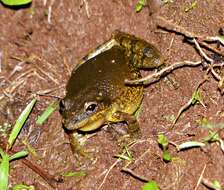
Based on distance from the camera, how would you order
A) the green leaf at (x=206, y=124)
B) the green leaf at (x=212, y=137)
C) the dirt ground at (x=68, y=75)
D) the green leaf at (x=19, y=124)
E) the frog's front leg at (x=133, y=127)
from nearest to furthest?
1. the green leaf at (x=212, y=137)
2. the green leaf at (x=206, y=124)
3. the dirt ground at (x=68, y=75)
4. the frog's front leg at (x=133, y=127)
5. the green leaf at (x=19, y=124)

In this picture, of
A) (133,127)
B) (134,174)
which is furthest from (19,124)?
(134,174)

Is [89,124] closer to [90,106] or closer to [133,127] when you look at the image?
[90,106]

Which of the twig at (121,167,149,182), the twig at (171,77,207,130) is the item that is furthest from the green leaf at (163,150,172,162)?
the twig at (171,77,207,130)

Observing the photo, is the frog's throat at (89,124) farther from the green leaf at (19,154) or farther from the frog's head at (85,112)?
the green leaf at (19,154)

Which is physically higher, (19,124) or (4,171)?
(19,124)

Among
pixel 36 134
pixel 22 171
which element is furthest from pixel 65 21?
pixel 22 171

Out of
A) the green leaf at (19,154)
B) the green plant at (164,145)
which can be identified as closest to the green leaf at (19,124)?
the green leaf at (19,154)

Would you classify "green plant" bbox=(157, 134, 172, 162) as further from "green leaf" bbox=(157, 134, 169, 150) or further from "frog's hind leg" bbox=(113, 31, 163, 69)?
"frog's hind leg" bbox=(113, 31, 163, 69)
